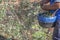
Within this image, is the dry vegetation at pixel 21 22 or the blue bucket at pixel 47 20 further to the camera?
the dry vegetation at pixel 21 22

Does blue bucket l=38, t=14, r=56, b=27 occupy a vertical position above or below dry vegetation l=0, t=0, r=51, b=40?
above

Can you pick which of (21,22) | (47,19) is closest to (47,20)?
(47,19)

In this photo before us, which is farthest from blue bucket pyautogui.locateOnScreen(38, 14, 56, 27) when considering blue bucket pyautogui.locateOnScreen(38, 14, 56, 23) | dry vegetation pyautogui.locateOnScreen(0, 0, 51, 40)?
dry vegetation pyautogui.locateOnScreen(0, 0, 51, 40)

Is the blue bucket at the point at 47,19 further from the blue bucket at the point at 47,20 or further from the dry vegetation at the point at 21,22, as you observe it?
the dry vegetation at the point at 21,22

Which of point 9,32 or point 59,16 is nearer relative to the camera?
point 59,16

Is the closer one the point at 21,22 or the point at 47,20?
the point at 47,20

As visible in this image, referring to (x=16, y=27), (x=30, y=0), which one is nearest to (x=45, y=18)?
(x=16, y=27)

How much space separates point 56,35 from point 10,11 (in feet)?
5.17

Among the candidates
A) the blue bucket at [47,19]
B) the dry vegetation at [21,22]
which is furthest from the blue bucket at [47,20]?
the dry vegetation at [21,22]

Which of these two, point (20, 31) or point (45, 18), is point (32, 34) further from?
point (45, 18)

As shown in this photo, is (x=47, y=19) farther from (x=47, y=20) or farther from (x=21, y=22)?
(x=21, y=22)

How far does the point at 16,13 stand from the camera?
12.1ft

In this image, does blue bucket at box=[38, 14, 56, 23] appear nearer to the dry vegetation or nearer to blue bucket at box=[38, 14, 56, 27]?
blue bucket at box=[38, 14, 56, 27]

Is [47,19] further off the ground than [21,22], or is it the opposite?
[47,19]
